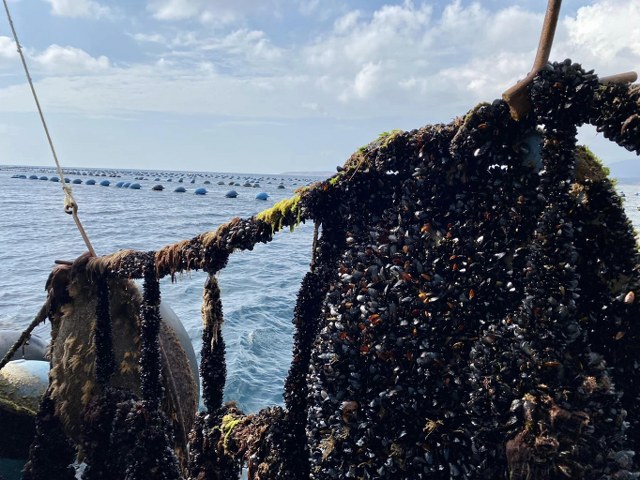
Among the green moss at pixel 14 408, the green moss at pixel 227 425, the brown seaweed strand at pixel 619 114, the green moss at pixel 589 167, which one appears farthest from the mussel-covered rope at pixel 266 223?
the green moss at pixel 14 408

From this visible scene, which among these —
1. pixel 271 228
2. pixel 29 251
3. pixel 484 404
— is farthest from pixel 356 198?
pixel 29 251

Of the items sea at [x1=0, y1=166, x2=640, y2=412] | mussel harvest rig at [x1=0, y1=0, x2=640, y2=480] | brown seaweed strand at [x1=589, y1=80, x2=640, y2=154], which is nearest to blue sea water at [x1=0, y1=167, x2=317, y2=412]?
sea at [x1=0, y1=166, x2=640, y2=412]

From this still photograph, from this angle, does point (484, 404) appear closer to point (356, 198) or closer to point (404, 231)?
point (404, 231)

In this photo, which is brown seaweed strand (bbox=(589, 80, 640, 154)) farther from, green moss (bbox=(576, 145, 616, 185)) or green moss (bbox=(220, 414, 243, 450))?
green moss (bbox=(220, 414, 243, 450))

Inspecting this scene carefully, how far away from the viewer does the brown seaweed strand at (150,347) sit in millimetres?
6691

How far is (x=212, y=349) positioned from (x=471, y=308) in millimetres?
3048

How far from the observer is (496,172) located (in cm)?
394

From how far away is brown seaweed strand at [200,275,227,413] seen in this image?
5.79 metres

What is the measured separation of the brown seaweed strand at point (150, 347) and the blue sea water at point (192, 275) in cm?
55

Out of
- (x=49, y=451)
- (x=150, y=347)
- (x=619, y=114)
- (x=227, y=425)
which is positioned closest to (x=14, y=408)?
(x=49, y=451)

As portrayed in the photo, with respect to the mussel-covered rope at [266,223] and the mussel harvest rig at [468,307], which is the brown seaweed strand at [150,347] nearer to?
the mussel-covered rope at [266,223]

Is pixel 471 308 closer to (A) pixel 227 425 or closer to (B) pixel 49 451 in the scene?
(A) pixel 227 425

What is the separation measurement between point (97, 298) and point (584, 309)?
6440 millimetres

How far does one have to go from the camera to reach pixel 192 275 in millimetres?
22609
